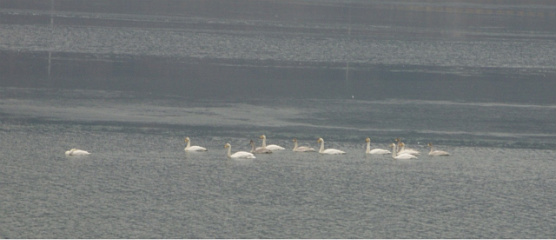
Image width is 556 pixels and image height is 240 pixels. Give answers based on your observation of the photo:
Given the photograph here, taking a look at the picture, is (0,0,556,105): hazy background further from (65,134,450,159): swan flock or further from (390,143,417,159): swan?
(390,143,417,159): swan

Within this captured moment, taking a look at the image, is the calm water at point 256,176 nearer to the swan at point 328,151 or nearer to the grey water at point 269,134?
the grey water at point 269,134

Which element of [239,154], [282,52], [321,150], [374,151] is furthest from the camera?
[282,52]

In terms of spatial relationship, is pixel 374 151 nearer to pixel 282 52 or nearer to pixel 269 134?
pixel 269 134

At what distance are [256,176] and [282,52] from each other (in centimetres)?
3176

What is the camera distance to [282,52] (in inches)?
2304

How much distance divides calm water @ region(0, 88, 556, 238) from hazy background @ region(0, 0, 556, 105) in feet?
19.2

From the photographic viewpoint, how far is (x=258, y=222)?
22797mm

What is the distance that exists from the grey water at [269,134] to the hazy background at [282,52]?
200 mm

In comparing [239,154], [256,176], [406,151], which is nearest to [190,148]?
[239,154]

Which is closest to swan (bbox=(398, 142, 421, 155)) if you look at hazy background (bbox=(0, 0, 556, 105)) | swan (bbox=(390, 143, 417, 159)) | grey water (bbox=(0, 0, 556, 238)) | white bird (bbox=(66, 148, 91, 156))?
swan (bbox=(390, 143, 417, 159))

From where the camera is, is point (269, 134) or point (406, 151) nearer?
point (406, 151)

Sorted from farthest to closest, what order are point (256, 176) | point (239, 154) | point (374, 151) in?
point (374, 151) < point (239, 154) < point (256, 176)

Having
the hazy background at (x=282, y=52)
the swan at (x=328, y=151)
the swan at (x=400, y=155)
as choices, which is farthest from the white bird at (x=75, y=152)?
the hazy background at (x=282, y=52)

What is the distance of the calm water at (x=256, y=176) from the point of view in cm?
2272
